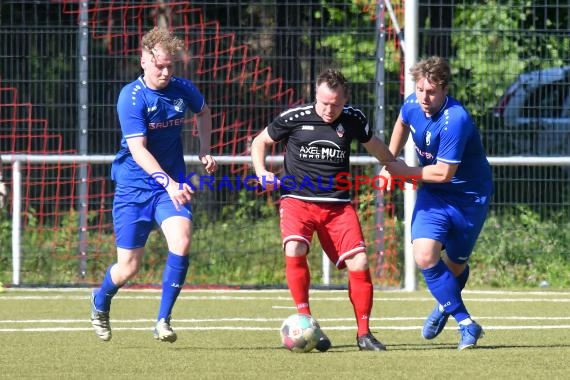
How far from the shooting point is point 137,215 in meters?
8.29

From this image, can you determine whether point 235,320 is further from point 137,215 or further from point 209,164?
point 209,164

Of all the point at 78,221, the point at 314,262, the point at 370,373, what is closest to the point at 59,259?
the point at 78,221

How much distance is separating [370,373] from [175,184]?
189cm

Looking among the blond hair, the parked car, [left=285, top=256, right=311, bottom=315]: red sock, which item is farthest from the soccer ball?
the parked car

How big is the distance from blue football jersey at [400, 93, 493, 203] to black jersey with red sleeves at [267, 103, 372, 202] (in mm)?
331

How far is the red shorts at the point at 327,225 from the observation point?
8047mm

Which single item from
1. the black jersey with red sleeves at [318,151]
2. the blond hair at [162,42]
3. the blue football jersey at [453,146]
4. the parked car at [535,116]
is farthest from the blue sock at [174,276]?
the parked car at [535,116]

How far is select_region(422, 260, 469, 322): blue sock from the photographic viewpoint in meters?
7.99

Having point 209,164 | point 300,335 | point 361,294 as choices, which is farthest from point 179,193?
point 361,294

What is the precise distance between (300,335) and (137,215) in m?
1.34

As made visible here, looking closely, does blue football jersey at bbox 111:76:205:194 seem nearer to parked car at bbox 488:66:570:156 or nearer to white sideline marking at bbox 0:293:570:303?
white sideline marking at bbox 0:293:570:303

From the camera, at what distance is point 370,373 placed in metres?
6.67

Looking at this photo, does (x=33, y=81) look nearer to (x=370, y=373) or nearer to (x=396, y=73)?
(x=396, y=73)

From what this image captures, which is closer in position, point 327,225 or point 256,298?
point 327,225
